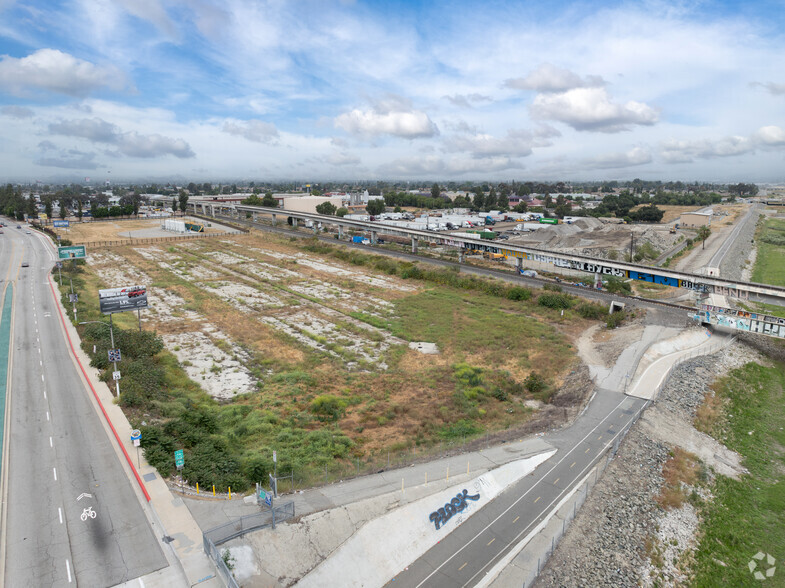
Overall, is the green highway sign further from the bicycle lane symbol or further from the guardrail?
the guardrail

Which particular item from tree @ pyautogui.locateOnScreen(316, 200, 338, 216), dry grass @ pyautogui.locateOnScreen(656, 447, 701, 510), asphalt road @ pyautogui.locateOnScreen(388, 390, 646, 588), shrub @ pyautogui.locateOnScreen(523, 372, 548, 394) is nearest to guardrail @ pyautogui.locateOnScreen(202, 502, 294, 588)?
asphalt road @ pyautogui.locateOnScreen(388, 390, 646, 588)

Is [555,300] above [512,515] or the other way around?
above

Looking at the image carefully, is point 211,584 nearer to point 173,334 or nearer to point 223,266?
point 173,334

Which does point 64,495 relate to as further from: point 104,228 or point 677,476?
point 104,228

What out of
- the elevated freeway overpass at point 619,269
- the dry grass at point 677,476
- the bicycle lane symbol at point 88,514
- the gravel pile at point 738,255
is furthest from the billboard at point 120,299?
the gravel pile at point 738,255

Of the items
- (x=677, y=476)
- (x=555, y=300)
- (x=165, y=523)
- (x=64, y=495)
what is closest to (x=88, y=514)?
(x=64, y=495)
